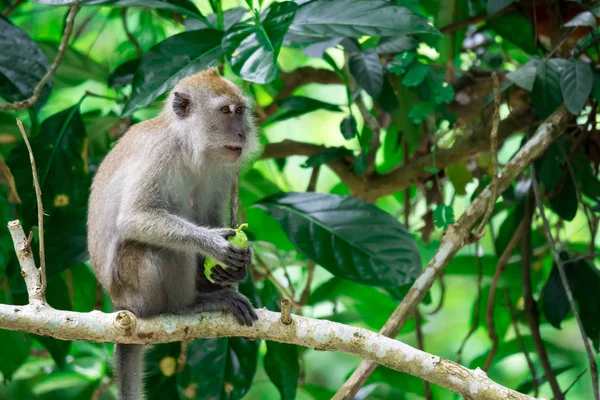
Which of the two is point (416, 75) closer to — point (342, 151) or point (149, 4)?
point (342, 151)

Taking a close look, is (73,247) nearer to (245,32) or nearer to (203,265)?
(203,265)

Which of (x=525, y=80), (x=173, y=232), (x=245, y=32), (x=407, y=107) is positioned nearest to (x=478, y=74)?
(x=407, y=107)

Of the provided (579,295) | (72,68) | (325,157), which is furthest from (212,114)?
(579,295)

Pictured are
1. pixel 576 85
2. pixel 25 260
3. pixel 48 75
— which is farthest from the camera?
pixel 576 85

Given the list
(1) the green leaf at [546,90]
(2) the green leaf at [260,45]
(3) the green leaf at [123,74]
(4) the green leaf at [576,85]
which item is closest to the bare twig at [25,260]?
(2) the green leaf at [260,45]

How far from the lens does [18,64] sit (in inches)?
156

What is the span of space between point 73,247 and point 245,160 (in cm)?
105

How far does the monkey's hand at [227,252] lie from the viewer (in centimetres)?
331

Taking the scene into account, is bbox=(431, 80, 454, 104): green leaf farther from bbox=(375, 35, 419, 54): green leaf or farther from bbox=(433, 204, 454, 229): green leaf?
bbox=(433, 204, 454, 229): green leaf

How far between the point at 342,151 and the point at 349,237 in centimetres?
70

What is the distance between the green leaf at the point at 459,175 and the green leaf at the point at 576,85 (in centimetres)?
98

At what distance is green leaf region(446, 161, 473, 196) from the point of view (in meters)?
4.57

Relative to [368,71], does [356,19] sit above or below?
above

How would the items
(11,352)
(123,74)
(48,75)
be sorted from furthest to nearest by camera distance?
1. (123,74)
2. (11,352)
3. (48,75)
